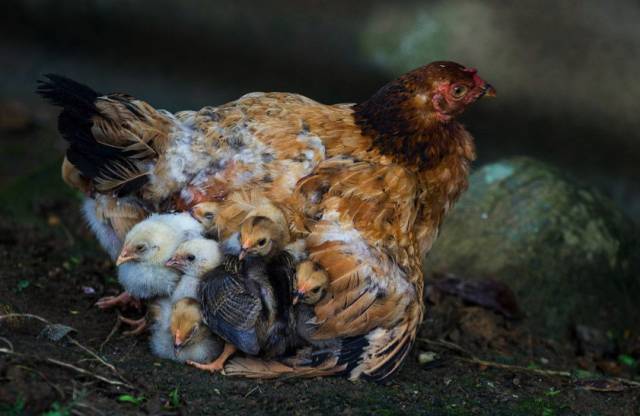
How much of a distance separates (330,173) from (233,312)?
810 millimetres

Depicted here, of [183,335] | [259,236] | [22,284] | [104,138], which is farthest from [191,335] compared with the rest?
[22,284]

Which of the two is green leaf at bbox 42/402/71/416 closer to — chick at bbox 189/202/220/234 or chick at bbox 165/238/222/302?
chick at bbox 165/238/222/302

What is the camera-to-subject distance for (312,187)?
4.05m

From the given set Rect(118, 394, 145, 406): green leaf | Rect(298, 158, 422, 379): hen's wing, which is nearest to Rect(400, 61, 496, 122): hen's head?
Rect(298, 158, 422, 379): hen's wing

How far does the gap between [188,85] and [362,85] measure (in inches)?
60.9

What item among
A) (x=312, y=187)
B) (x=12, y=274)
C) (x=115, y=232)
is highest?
(x=312, y=187)

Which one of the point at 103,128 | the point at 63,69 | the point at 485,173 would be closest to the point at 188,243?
the point at 103,128

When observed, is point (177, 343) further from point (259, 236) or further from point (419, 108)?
point (419, 108)

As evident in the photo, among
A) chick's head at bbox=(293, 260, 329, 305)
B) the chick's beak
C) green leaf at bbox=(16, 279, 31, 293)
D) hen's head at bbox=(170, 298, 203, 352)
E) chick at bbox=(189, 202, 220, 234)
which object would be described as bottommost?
green leaf at bbox=(16, 279, 31, 293)

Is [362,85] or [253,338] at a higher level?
[362,85]

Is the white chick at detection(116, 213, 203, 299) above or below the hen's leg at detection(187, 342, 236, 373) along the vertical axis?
above

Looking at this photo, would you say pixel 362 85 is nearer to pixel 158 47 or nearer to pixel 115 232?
pixel 158 47

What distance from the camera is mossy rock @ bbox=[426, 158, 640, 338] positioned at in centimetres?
567

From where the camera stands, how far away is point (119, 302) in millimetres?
4590
